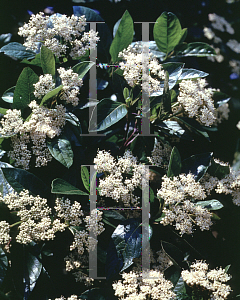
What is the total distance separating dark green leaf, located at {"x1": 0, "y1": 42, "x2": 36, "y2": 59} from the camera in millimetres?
1229

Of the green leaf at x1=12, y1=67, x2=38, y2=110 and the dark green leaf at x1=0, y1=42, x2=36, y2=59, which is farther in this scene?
the dark green leaf at x1=0, y1=42, x2=36, y2=59

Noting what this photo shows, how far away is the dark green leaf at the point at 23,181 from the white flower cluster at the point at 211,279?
23.7 inches

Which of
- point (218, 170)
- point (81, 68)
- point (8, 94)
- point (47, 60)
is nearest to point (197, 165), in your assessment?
point (218, 170)

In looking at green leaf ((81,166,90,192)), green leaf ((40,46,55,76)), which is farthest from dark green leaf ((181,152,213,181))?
green leaf ((40,46,55,76))

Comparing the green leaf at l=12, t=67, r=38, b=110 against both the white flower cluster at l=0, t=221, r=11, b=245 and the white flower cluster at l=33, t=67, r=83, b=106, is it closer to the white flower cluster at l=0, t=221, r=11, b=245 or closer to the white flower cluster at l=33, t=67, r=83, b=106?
the white flower cluster at l=33, t=67, r=83, b=106

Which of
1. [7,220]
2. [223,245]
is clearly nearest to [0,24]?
[7,220]

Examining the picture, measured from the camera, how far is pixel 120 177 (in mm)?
1096

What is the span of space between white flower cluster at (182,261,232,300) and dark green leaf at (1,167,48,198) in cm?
60

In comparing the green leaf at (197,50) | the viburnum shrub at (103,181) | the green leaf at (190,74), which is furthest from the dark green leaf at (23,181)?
the green leaf at (197,50)

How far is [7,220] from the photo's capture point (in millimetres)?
1035

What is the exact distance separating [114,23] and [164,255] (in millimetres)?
1186

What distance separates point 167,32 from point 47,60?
588 millimetres

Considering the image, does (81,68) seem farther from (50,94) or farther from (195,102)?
(195,102)

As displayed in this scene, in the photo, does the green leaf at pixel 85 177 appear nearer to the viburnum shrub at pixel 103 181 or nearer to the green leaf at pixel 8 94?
the viburnum shrub at pixel 103 181
